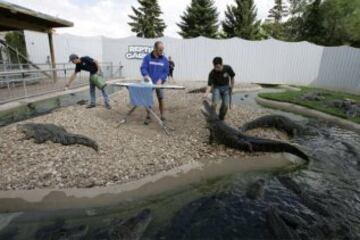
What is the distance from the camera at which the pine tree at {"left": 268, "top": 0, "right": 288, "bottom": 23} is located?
31906 mm

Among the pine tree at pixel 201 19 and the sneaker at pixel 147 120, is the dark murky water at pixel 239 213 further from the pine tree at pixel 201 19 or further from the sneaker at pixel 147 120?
the pine tree at pixel 201 19

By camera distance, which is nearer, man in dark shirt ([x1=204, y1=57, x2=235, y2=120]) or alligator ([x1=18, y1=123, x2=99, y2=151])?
alligator ([x1=18, y1=123, x2=99, y2=151])

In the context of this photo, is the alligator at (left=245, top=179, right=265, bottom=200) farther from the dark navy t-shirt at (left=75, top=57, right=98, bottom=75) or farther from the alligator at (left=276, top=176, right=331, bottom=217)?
the dark navy t-shirt at (left=75, top=57, right=98, bottom=75)

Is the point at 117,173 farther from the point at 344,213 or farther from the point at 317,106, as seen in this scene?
the point at 317,106

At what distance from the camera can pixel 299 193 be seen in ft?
9.85

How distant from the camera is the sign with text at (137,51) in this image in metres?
13.6

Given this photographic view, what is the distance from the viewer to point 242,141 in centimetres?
409

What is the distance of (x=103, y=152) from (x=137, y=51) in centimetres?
1080

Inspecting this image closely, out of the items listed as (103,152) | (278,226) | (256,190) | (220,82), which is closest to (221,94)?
(220,82)

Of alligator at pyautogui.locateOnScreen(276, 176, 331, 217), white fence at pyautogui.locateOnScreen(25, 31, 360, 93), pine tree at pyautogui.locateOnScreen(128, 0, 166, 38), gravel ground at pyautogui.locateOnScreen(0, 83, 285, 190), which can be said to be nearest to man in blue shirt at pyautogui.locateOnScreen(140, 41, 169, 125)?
gravel ground at pyautogui.locateOnScreen(0, 83, 285, 190)

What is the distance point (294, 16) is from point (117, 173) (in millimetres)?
29918

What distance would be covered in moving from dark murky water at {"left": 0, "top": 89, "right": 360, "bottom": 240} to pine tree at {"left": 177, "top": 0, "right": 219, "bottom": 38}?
912 inches

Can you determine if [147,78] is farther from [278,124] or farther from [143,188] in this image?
[278,124]

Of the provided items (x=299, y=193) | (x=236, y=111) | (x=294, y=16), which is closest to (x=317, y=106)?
(x=236, y=111)
